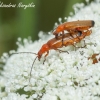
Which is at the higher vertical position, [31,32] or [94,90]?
[31,32]

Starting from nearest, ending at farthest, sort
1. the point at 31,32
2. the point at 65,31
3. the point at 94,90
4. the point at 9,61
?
the point at 94,90 < the point at 65,31 < the point at 9,61 < the point at 31,32

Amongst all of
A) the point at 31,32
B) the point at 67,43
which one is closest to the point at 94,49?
the point at 67,43

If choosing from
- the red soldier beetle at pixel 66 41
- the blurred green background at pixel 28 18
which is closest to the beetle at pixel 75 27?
the red soldier beetle at pixel 66 41

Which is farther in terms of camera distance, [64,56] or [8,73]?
[8,73]

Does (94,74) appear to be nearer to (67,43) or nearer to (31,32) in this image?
(67,43)

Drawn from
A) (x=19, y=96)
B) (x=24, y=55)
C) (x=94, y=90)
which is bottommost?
(x=94, y=90)

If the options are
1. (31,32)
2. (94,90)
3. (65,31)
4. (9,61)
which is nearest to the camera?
(94,90)

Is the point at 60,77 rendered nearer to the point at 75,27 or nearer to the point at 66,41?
→ the point at 66,41

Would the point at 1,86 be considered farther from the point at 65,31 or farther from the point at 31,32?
the point at 31,32
